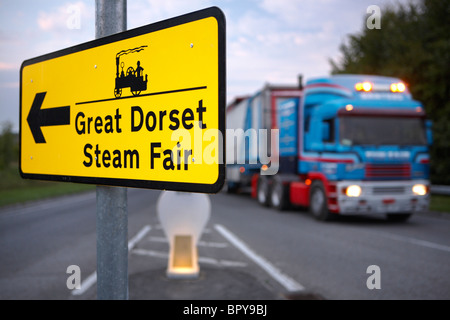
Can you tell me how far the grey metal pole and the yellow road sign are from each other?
0.19 ft

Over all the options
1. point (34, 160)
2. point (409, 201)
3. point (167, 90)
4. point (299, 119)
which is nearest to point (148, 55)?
point (167, 90)

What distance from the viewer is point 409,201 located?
11.0m

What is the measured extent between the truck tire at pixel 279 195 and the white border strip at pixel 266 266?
506 centimetres

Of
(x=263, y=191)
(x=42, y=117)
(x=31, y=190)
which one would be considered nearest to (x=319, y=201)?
(x=263, y=191)

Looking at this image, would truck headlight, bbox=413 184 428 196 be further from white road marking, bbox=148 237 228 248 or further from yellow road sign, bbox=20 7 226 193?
yellow road sign, bbox=20 7 226 193

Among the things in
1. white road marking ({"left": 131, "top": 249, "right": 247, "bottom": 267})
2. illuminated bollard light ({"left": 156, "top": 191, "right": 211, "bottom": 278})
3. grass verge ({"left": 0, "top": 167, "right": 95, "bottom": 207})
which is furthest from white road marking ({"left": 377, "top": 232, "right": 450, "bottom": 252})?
grass verge ({"left": 0, "top": 167, "right": 95, "bottom": 207})

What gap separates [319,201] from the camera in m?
12.0

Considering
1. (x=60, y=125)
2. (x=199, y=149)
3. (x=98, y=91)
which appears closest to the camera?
(x=199, y=149)

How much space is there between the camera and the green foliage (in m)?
20.6

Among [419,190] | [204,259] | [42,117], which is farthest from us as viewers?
[419,190]

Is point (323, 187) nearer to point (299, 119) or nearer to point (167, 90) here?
point (299, 119)

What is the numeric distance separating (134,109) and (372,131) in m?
10.2

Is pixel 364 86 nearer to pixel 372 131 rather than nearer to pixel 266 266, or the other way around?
pixel 372 131
